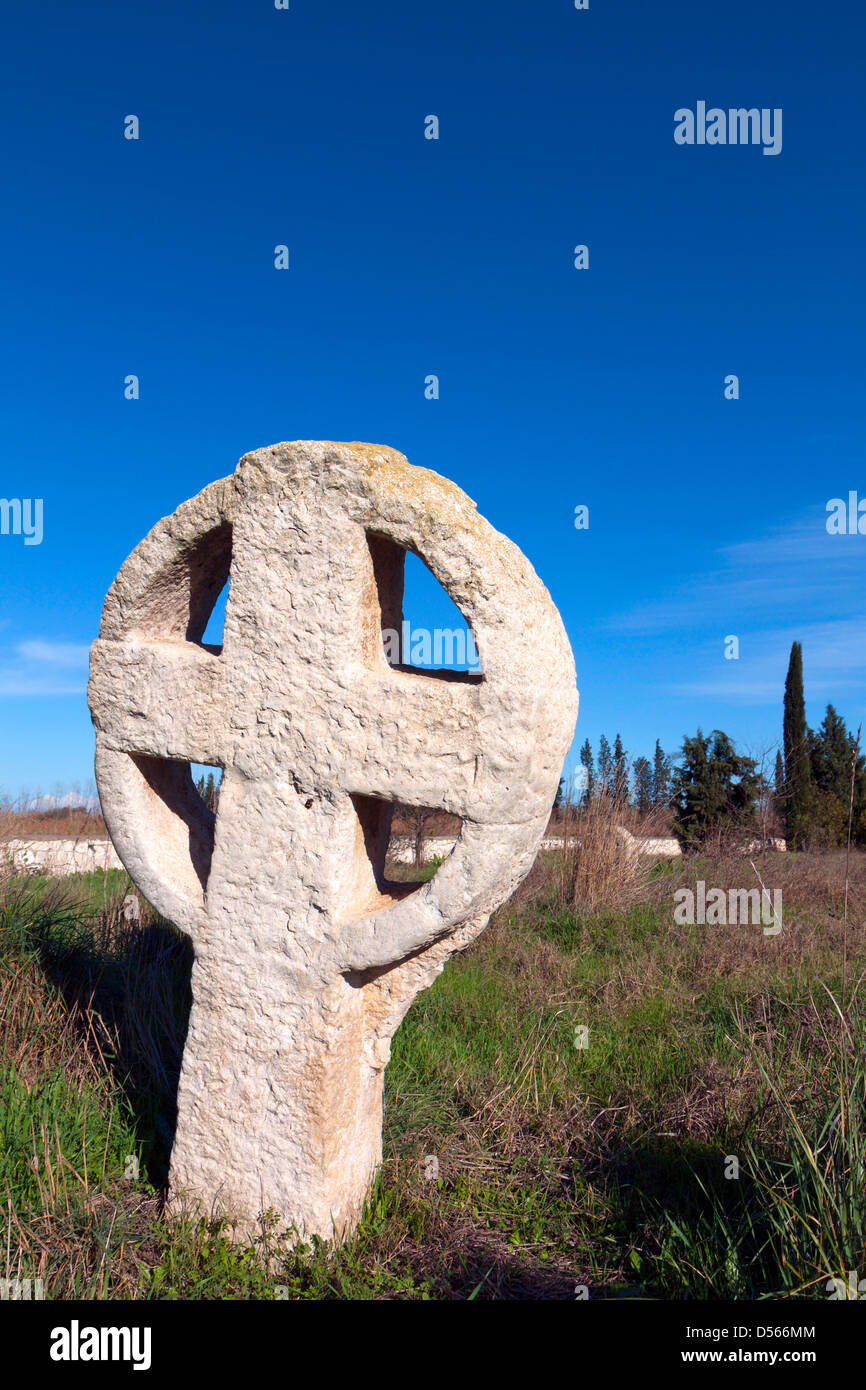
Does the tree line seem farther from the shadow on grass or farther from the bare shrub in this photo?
the shadow on grass

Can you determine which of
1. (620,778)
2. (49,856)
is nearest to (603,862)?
(620,778)

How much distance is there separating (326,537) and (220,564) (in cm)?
72

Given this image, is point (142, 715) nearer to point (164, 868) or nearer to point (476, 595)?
point (164, 868)

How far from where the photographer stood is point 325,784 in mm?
2742

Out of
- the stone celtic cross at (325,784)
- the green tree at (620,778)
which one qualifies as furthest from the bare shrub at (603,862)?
the stone celtic cross at (325,784)

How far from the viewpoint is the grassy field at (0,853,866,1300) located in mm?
2545

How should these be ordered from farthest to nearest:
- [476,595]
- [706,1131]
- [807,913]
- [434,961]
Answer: [807,913] < [706,1131] < [434,961] < [476,595]

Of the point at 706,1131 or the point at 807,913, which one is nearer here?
the point at 706,1131

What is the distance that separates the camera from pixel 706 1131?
129 inches

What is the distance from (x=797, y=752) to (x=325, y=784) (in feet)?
44.8

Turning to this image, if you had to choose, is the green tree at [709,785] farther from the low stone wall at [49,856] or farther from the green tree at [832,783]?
the low stone wall at [49,856]

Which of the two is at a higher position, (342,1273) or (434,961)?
(434,961)
